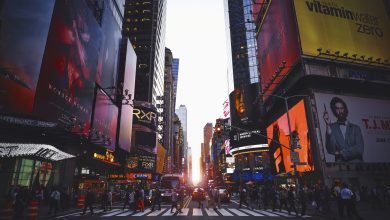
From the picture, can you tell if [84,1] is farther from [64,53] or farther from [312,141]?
[312,141]

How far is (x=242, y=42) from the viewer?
101 meters

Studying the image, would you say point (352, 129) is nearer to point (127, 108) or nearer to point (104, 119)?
point (104, 119)

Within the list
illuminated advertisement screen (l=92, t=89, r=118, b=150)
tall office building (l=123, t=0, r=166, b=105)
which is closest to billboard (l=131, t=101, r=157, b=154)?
tall office building (l=123, t=0, r=166, b=105)

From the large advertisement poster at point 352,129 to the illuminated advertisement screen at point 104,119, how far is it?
30.1 meters

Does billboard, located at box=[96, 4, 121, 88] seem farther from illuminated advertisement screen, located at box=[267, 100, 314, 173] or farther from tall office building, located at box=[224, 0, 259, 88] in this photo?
tall office building, located at box=[224, 0, 259, 88]

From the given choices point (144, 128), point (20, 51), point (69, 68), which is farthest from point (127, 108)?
point (20, 51)

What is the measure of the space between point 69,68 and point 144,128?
5242 centimetres

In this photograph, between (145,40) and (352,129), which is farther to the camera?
(145,40)

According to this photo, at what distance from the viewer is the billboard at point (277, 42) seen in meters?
37.6

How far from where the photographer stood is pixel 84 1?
33094 millimetres

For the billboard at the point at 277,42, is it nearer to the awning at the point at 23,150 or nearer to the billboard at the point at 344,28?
the billboard at the point at 344,28

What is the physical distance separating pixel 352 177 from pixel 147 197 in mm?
25932

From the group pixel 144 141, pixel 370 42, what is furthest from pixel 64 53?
pixel 144 141

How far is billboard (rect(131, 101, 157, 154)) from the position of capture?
77.2 metres
